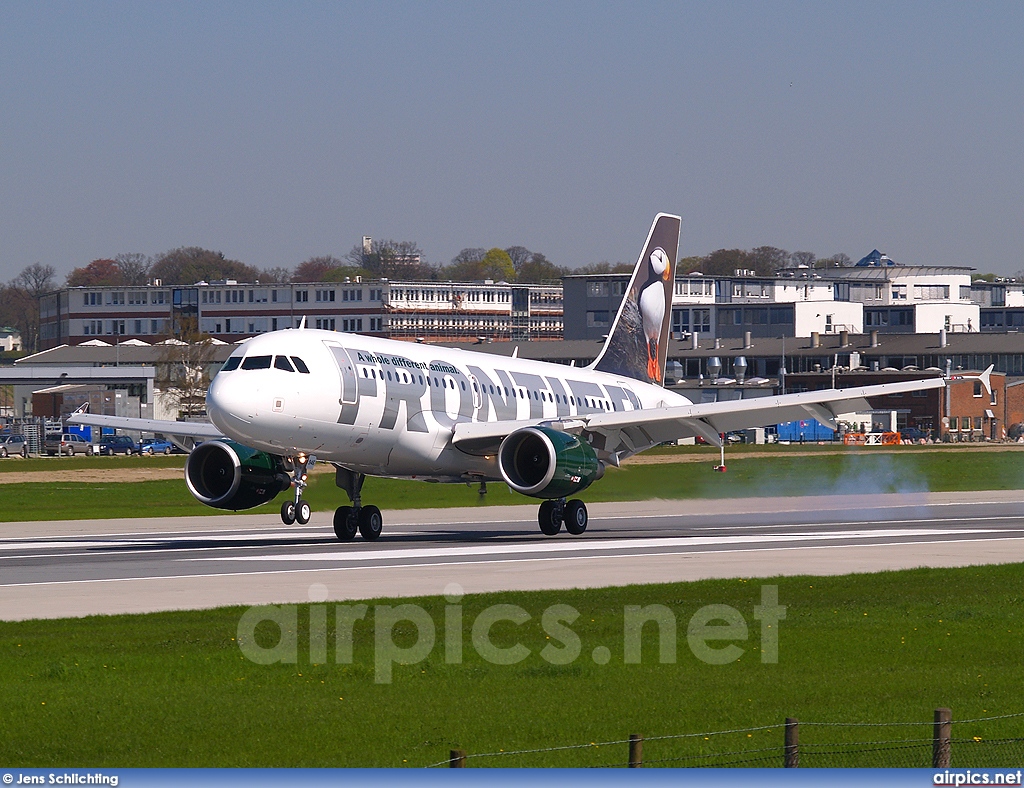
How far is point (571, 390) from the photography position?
45.5m

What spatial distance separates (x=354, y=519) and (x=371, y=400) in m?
4.14

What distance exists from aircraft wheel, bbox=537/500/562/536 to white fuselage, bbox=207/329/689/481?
5.62ft

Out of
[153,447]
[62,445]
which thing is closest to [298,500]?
[62,445]

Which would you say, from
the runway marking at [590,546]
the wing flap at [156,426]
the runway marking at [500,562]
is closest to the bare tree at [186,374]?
the wing flap at [156,426]

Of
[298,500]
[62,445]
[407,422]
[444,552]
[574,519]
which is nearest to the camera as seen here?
[298,500]

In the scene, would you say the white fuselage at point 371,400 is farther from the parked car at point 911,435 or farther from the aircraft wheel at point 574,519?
the parked car at point 911,435

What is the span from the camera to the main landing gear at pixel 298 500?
113 feet

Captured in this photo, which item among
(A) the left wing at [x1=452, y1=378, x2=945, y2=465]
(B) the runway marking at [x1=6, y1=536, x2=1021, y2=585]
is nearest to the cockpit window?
(A) the left wing at [x1=452, y1=378, x2=945, y2=465]

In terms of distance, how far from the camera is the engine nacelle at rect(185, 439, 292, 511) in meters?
38.8

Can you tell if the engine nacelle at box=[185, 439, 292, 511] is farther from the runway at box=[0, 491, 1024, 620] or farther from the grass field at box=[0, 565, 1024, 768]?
the grass field at box=[0, 565, 1024, 768]

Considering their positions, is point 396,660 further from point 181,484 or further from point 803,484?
point 181,484

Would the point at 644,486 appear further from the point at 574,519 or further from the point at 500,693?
the point at 500,693

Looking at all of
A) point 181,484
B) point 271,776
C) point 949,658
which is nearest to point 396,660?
point 949,658

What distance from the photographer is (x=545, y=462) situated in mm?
38000
